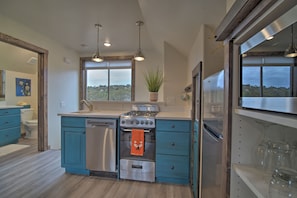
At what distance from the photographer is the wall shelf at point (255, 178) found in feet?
1.95

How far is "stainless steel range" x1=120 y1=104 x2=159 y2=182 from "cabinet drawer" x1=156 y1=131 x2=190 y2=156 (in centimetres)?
9

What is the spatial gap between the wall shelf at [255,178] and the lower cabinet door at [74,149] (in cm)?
232

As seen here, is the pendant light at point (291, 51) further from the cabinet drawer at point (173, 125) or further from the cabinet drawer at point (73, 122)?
the cabinet drawer at point (73, 122)

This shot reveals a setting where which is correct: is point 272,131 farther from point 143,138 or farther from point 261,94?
point 143,138

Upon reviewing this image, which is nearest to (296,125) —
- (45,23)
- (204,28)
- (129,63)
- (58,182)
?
(204,28)

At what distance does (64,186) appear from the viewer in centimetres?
231

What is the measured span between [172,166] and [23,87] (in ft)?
17.1

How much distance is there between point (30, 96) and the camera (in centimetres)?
551

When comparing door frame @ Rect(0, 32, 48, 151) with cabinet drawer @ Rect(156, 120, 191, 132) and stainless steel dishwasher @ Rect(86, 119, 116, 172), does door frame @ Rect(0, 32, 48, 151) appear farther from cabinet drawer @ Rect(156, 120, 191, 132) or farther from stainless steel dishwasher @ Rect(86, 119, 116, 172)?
cabinet drawer @ Rect(156, 120, 191, 132)

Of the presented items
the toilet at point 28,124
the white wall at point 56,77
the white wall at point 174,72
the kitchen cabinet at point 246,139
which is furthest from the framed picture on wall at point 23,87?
the kitchen cabinet at point 246,139

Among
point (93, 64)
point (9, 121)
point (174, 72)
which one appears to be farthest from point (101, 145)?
point (93, 64)

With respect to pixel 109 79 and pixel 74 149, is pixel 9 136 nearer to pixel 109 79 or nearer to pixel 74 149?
pixel 74 149

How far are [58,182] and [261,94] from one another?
274cm

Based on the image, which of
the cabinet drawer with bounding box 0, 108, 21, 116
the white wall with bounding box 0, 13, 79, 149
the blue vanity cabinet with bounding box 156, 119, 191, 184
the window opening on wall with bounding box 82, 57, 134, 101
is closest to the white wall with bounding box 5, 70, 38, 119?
the cabinet drawer with bounding box 0, 108, 21, 116
